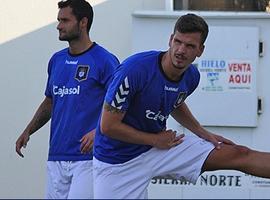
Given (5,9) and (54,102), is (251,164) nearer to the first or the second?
(54,102)

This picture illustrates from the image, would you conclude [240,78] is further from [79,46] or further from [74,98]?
[74,98]

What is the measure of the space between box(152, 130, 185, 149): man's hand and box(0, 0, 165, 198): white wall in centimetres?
236

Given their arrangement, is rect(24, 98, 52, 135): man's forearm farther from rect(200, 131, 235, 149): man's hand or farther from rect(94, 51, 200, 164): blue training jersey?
rect(200, 131, 235, 149): man's hand

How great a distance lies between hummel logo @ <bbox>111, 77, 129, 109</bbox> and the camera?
4664 mm

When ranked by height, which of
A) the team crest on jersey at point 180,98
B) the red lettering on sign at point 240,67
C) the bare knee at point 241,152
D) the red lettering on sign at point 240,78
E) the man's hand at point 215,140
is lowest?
the bare knee at point 241,152

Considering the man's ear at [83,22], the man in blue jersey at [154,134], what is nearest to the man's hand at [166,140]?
the man in blue jersey at [154,134]

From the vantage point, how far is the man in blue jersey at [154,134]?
4688mm

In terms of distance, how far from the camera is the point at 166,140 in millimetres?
4844

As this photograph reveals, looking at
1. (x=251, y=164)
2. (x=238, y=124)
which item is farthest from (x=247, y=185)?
(x=251, y=164)

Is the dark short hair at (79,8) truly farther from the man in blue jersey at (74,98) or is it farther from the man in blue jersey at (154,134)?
the man in blue jersey at (154,134)

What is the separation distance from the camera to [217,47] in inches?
273

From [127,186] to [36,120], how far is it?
131 centimetres

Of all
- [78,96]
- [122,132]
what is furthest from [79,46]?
[122,132]

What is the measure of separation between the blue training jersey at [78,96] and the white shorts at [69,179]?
0.05 metres
